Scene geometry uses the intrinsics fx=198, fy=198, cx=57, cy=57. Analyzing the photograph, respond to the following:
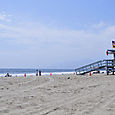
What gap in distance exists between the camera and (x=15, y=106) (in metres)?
6.66

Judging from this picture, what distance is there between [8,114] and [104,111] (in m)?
2.81

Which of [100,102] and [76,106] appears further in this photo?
[100,102]

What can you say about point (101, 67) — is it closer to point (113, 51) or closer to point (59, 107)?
point (113, 51)

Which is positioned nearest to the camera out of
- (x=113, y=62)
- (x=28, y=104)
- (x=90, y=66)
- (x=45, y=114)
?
(x=45, y=114)

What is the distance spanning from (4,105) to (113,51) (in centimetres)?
2175

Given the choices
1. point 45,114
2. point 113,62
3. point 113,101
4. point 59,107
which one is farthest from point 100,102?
point 113,62

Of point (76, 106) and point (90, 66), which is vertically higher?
point (90, 66)

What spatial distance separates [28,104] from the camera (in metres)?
6.96

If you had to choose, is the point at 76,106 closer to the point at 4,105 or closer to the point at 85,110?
the point at 85,110

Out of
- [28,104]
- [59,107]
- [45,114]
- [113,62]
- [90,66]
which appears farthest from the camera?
[90,66]

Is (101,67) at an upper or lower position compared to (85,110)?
upper

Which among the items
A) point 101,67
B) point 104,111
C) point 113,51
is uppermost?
point 113,51

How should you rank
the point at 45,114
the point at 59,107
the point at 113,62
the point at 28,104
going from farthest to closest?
the point at 113,62, the point at 28,104, the point at 59,107, the point at 45,114

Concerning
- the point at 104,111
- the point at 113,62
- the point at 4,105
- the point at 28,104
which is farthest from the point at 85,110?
the point at 113,62
